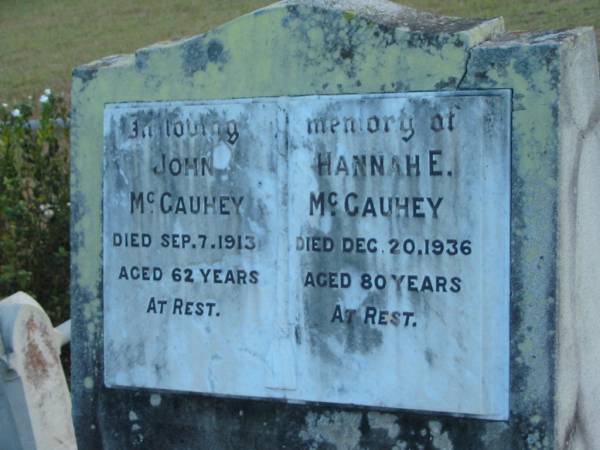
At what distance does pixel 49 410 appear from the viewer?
416 centimetres

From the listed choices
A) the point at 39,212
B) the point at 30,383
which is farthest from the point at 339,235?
the point at 39,212

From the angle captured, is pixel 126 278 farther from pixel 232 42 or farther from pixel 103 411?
pixel 232 42

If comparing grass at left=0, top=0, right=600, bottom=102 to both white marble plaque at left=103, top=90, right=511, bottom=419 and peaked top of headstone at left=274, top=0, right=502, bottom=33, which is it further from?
white marble plaque at left=103, top=90, right=511, bottom=419

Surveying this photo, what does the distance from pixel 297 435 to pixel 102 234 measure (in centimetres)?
96

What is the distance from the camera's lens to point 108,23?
2281 cm

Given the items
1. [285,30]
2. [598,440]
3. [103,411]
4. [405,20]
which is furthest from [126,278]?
[598,440]

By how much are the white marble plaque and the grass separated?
9.55m

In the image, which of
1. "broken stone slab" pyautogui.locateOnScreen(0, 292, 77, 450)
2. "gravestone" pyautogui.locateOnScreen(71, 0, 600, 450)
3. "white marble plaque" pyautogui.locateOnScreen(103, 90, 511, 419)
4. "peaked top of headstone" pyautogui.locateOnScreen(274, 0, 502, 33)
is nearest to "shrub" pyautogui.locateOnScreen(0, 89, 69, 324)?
"broken stone slab" pyautogui.locateOnScreen(0, 292, 77, 450)

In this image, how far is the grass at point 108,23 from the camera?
14.5 metres

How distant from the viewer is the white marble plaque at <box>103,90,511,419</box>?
123 inches

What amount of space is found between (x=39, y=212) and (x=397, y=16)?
3.74 m

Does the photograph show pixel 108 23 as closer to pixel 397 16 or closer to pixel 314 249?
pixel 397 16

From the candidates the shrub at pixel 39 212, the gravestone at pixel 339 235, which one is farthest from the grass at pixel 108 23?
the gravestone at pixel 339 235

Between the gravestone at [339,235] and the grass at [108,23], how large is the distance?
31.1 ft
